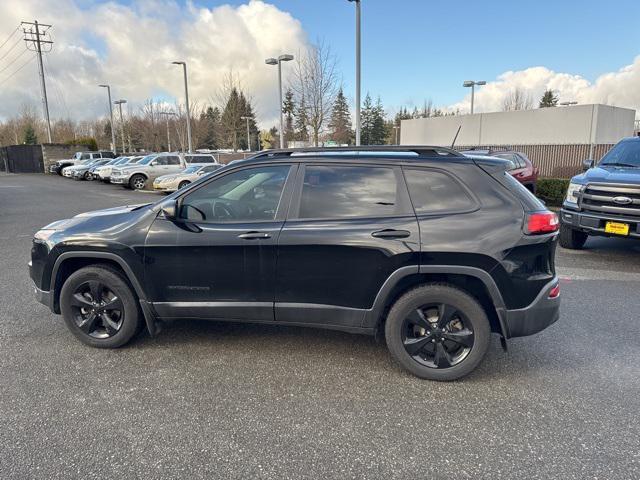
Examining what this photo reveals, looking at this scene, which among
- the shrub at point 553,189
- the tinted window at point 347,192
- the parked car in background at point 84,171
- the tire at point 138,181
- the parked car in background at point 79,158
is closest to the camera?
the tinted window at point 347,192

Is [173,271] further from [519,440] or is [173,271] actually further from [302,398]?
[519,440]

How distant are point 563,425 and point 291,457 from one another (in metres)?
1.76

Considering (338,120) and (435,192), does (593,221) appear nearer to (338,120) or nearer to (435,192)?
(435,192)

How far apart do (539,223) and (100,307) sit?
12.1 feet

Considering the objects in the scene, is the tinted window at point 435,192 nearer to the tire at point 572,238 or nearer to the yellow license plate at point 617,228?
the yellow license plate at point 617,228

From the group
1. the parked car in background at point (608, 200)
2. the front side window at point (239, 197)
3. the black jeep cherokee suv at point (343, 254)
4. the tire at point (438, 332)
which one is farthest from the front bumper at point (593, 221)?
the front side window at point (239, 197)

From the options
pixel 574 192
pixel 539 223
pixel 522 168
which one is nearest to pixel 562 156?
pixel 522 168

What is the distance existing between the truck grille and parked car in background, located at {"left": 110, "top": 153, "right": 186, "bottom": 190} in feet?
61.5

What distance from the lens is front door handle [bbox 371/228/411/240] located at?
3146 millimetres

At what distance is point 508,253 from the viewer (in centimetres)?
310

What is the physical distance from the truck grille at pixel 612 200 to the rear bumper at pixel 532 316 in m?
4.00

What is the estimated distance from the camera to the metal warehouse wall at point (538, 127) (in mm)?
28688

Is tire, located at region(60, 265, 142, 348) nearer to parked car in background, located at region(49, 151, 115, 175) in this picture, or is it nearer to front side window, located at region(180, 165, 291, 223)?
front side window, located at region(180, 165, 291, 223)

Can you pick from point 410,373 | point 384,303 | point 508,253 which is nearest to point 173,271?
point 384,303
